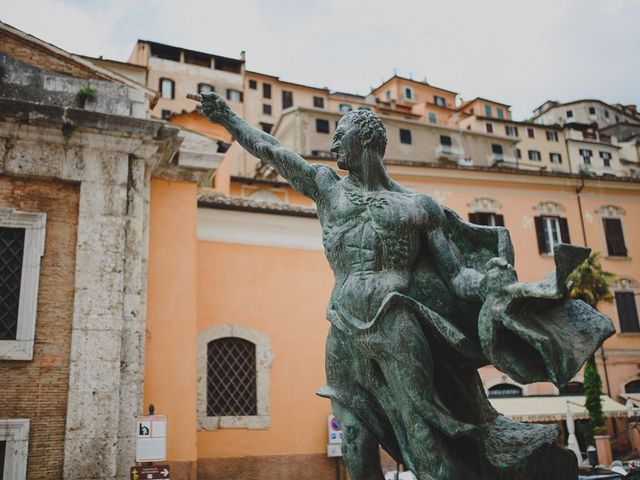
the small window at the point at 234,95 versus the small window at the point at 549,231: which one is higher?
the small window at the point at 234,95

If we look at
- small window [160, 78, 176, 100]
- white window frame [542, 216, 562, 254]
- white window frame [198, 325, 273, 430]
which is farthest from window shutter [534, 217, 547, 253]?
small window [160, 78, 176, 100]

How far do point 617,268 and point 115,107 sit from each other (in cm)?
2361

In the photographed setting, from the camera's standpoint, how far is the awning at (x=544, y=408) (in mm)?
21688

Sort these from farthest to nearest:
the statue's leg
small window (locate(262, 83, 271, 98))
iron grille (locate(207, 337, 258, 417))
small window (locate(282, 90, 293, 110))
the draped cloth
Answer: small window (locate(282, 90, 293, 110)), small window (locate(262, 83, 271, 98)), iron grille (locate(207, 337, 258, 417)), the statue's leg, the draped cloth

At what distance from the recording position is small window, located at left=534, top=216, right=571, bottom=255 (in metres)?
28.2

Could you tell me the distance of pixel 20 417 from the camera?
10227mm

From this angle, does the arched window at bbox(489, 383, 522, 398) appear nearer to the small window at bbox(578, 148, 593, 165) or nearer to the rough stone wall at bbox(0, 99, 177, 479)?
the rough stone wall at bbox(0, 99, 177, 479)

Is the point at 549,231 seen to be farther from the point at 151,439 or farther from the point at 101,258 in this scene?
the point at 151,439

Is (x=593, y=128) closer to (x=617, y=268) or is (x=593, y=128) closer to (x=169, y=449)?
(x=617, y=268)

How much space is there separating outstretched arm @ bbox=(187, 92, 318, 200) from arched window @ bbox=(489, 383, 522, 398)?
71.7 ft

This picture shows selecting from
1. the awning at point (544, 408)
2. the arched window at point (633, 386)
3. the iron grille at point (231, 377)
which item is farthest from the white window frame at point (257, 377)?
the arched window at point (633, 386)

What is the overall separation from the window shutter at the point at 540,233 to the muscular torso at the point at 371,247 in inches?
1004

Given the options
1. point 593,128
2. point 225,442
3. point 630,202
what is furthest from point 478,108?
point 225,442

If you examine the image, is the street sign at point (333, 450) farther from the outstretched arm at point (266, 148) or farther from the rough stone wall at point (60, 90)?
the outstretched arm at point (266, 148)
